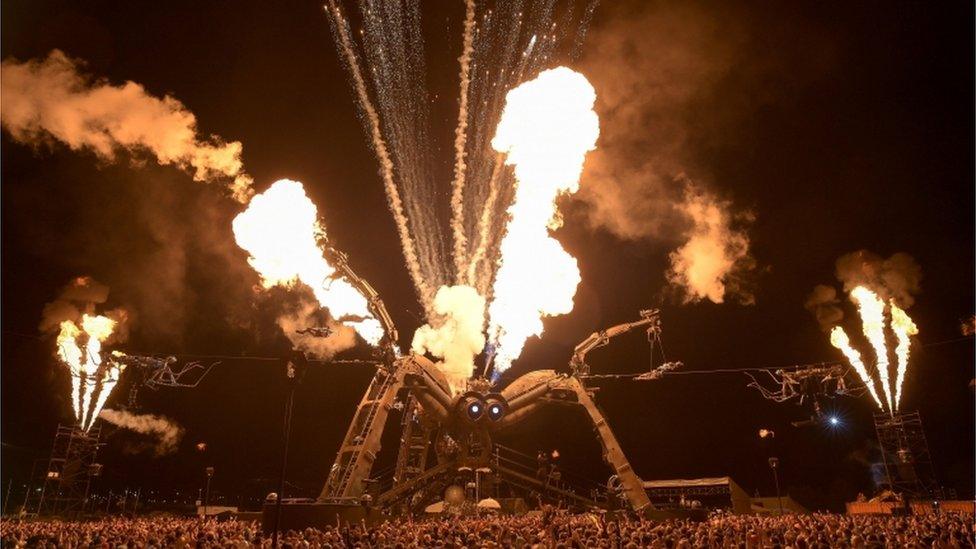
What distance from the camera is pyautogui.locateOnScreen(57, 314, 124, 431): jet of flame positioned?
3028 centimetres

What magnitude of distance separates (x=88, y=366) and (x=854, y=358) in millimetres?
40452

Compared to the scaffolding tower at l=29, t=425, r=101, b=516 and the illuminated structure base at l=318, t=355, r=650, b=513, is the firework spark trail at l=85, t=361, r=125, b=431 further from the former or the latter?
the illuminated structure base at l=318, t=355, r=650, b=513

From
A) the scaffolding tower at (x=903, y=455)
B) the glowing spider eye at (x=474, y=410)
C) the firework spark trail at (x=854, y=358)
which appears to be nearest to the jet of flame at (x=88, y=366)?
the glowing spider eye at (x=474, y=410)

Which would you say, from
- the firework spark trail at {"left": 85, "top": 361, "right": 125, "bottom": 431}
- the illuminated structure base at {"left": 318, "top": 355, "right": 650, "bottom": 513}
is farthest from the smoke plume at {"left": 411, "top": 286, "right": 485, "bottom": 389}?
the firework spark trail at {"left": 85, "top": 361, "right": 125, "bottom": 431}

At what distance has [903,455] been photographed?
3225cm

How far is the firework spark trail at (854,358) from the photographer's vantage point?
3291 cm

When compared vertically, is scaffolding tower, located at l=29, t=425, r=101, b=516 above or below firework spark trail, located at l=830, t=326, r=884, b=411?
below

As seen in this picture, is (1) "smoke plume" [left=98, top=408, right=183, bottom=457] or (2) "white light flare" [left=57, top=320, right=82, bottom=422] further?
(1) "smoke plume" [left=98, top=408, right=183, bottom=457]

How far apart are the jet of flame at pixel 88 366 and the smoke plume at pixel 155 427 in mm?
14978

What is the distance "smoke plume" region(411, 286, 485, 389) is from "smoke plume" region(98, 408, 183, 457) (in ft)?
83.6

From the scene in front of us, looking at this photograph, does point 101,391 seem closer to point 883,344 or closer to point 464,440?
point 464,440

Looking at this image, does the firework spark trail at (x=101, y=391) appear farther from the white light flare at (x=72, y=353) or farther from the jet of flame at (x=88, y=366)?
the white light flare at (x=72, y=353)

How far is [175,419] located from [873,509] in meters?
47.7

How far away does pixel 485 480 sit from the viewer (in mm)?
33469
